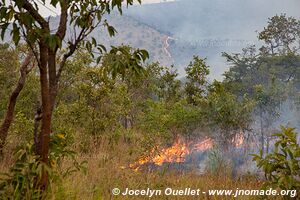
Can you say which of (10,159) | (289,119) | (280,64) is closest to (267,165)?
(10,159)

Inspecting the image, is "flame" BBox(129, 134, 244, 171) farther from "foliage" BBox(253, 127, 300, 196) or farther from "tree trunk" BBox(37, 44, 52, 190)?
"tree trunk" BBox(37, 44, 52, 190)

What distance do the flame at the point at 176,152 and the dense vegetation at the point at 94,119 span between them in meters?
0.17

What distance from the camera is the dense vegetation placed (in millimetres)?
3088

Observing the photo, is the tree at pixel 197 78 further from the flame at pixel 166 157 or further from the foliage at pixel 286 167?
A: the foliage at pixel 286 167

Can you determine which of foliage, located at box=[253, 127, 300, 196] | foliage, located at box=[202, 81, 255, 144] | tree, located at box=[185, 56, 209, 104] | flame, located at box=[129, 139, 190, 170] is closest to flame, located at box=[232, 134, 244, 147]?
foliage, located at box=[202, 81, 255, 144]

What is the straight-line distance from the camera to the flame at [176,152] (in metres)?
7.78

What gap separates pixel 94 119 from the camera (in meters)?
9.16

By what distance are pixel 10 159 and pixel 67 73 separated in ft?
22.9

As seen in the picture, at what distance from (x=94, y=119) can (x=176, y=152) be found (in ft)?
7.59

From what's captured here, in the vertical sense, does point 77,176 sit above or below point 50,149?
below

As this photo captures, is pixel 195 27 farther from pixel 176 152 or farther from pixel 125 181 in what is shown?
pixel 125 181

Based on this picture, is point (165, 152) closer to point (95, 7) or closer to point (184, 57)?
point (95, 7)

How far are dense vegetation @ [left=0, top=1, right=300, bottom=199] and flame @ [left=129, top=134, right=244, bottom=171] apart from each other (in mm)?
165

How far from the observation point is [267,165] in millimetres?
3971
